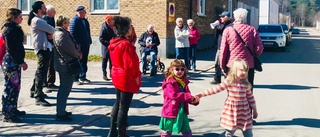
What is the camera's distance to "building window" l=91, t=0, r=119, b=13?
1929 cm

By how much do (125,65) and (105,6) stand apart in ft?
45.9

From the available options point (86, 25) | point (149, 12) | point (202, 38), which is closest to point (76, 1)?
point (149, 12)

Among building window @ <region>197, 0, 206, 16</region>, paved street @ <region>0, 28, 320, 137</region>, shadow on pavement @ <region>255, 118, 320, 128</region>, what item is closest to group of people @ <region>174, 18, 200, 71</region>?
paved street @ <region>0, 28, 320, 137</region>

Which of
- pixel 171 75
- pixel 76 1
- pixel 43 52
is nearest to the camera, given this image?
pixel 171 75

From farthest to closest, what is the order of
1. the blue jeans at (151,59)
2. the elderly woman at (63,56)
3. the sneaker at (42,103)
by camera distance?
the blue jeans at (151,59) < the sneaker at (42,103) < the elderly woman at (63,56)

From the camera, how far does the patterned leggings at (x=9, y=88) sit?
6.91 meters

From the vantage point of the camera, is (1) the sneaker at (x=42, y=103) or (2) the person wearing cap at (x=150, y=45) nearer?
(1) the sneaker at (x=42, y=103)

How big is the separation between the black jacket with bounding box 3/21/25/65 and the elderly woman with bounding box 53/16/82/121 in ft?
1.85

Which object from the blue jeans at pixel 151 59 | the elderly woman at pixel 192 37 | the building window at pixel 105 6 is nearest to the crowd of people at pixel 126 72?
the blue jeans at pixel 151 59

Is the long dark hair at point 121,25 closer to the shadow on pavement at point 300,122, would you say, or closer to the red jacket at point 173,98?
the red jacket at point 173,98

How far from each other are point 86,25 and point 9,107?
172 inches

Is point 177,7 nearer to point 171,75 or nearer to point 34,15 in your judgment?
point 34,15

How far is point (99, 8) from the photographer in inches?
771

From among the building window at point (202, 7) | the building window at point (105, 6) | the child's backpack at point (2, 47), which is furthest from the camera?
the building window at point (202, 7)
